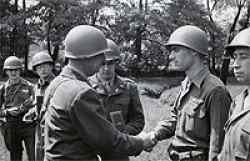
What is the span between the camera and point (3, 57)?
27.6m

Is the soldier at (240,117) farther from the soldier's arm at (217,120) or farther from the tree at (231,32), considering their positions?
the tree at (231,32)

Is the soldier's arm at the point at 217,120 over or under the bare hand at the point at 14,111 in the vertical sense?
over

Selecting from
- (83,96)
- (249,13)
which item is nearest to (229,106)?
(83,96)

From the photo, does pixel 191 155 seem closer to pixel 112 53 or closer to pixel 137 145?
pixel 137 145

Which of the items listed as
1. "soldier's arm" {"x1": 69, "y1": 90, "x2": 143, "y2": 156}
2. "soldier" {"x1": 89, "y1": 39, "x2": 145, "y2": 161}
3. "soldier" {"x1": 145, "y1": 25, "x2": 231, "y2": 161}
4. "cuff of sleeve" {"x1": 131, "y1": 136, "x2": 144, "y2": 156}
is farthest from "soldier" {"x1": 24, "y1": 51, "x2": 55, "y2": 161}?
"soldier's arm" {"x1": 69, "y1": 90, "x2": 143, "y2": 156}

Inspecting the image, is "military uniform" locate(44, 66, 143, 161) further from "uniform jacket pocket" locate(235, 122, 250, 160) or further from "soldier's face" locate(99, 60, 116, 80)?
"soldier's face" locate(99, 60, 116, 80)

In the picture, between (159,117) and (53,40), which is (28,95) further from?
(53,40)

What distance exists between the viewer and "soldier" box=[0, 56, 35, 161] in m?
7.96

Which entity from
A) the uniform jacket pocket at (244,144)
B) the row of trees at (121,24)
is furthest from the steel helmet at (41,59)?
the row of trees at (121,24)

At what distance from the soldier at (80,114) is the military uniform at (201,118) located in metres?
0.64

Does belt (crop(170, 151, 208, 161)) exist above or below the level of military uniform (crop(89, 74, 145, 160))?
below

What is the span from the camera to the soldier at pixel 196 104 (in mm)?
4195

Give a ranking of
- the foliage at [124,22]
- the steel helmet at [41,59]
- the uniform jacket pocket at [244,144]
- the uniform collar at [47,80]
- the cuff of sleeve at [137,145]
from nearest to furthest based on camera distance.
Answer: the uniform jacket pocket at [244,144]
the cuff of sleeve at [137,145]
the steel helmet at [41,59]
the uniform collar at [47,80]
the foliage at [124,22]

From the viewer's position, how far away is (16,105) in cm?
806
